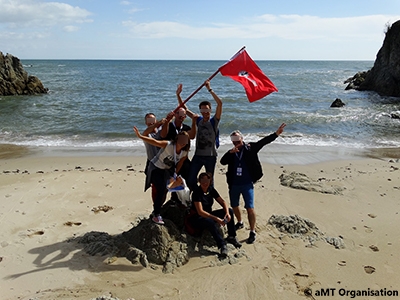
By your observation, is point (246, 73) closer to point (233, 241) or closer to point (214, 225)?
point (214, 225)

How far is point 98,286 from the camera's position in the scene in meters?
4.91

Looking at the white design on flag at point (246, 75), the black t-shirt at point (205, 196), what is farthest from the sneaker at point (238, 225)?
the white design on flag at point (246, 75)

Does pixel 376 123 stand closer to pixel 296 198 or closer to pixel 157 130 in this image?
pixel 296 198

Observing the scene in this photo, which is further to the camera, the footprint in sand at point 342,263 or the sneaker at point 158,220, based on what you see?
the sneaker at point 158,220

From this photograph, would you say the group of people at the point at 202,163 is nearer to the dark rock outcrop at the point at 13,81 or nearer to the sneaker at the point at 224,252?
the sneaker at the point at 224,252

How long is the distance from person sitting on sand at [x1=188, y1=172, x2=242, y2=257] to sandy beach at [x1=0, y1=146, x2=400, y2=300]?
1.03 ft

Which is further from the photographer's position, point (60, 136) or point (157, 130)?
point (60, 136)

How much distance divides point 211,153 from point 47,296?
324 centimetres

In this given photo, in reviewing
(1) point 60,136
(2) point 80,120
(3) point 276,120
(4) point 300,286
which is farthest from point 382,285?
(2) point 80,120

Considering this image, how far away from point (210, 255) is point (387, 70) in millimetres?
34275

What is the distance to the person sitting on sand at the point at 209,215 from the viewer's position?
18.9ft

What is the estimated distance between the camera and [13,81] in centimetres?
3388

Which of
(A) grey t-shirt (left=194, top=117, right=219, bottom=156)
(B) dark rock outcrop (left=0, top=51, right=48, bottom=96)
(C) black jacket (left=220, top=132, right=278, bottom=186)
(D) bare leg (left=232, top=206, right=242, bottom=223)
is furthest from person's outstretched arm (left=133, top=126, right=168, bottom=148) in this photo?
(B) dark rock outcrop (left=0, top=51, right=48, bottom=96)

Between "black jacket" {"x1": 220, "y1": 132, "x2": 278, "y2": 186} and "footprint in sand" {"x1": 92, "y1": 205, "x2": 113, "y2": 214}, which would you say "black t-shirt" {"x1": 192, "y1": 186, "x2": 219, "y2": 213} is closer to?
"black jacket" {"x1": 220, "y1": 132, "x2": 278, "y2": 186}
